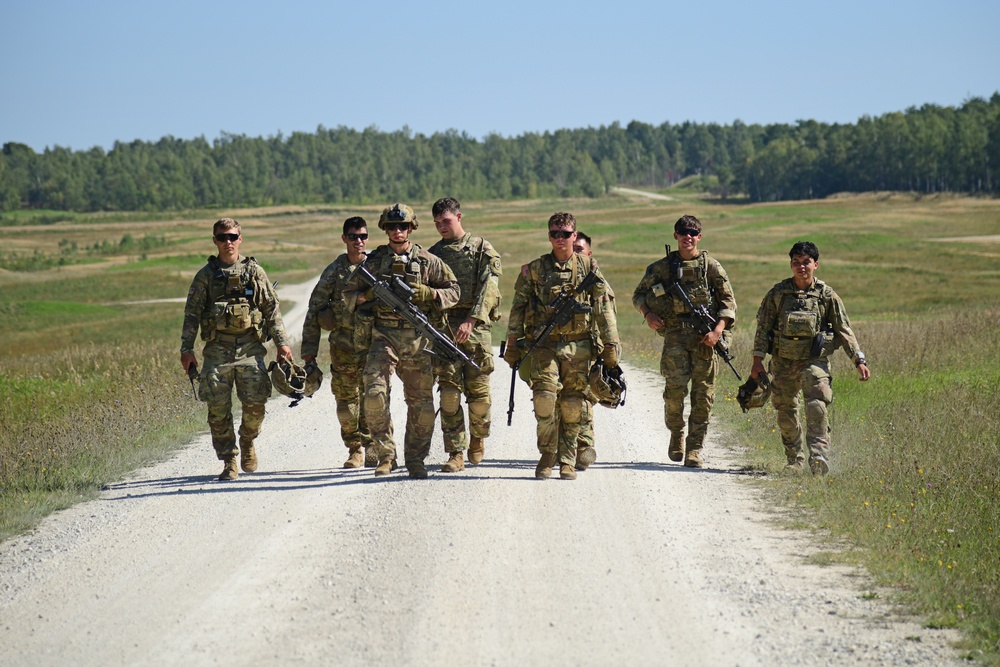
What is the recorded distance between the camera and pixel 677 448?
1078 cm

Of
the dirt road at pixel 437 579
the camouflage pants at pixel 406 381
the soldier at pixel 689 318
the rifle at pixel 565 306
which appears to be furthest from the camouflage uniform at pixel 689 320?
the camouflage pants at pixel 406 381

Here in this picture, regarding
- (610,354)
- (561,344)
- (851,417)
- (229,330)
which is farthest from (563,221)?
(851,417)

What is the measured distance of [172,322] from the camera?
36562mm

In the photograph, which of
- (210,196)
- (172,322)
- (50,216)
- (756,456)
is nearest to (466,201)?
(210,196)

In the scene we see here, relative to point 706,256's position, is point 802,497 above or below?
below

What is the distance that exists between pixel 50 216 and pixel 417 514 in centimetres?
18168

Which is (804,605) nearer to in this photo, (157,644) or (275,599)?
(275,599)

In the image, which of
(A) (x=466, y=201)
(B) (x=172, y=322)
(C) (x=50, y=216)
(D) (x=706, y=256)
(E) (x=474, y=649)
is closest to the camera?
(E) (x=474, y=649)

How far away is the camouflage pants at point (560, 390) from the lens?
967 centimetres

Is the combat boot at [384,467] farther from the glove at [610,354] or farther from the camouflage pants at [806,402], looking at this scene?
the camouflage pants at [806,402]

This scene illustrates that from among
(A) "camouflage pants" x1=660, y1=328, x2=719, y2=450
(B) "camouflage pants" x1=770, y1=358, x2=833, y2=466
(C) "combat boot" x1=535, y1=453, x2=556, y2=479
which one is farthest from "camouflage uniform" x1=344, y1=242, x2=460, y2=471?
(B) "camouflage pants" x1=770, y1=358, x2=833, y2=466

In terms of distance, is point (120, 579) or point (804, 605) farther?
point (120, 579)

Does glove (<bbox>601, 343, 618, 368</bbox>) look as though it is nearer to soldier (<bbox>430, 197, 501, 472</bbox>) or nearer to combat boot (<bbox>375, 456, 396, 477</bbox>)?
soldier (<bbox>430, 197, 501, 472</bbox>)

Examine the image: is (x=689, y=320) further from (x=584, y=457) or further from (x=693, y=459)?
(x=584, y=457)
